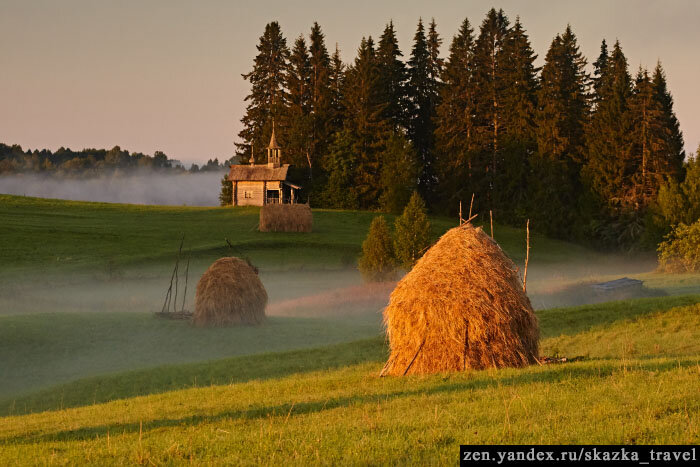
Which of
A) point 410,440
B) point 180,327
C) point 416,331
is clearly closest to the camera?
point 410,440

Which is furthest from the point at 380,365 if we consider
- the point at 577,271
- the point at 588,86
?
the point at 588,86

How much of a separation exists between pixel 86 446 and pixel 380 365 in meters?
9.89

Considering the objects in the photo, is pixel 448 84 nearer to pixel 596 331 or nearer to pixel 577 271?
pixel 577 271

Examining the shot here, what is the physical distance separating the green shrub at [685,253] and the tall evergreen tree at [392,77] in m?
48.0

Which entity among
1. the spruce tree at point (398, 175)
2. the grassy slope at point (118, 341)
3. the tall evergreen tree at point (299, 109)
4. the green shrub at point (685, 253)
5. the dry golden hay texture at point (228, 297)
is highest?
the tall evergreen tree at point (299, 109)

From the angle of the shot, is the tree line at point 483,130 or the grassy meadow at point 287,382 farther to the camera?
the tree line at point 483,130

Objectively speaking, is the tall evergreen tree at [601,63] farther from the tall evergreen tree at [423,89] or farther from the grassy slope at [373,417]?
the grassy slope at [373,417]

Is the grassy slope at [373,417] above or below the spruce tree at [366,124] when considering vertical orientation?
below

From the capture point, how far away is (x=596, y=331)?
22.0 metres

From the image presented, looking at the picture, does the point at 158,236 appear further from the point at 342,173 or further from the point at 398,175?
Answer: the point at 342,173

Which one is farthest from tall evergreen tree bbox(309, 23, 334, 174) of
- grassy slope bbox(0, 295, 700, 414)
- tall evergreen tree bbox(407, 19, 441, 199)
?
grassy slope bbox(0, 295, 700, 414)

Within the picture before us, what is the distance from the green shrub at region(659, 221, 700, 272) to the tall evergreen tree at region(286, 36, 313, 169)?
53.6 m

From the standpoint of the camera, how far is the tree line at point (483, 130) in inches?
2948

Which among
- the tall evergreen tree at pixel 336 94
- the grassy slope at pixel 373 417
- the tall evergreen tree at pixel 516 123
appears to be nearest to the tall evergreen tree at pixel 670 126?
the tall evergreen tree at pixel 516 123
